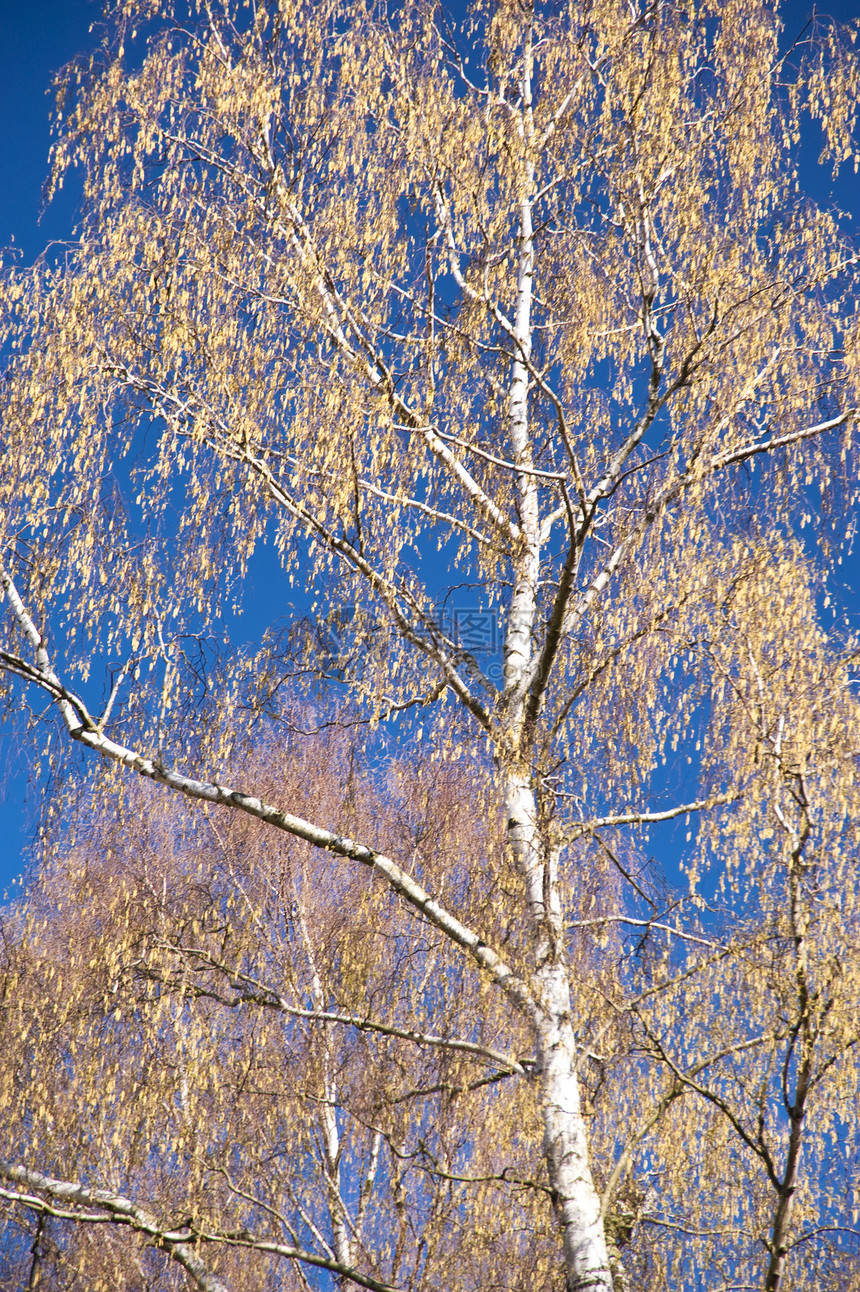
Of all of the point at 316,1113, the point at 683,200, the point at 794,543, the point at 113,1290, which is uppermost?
the point at 683,200

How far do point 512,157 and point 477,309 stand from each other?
2.48 ft

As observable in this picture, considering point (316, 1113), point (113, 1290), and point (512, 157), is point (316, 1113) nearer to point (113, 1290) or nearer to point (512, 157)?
point (113, 1290)

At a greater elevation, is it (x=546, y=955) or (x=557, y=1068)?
(x=546, y=955)

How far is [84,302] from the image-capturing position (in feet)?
A: 18.9

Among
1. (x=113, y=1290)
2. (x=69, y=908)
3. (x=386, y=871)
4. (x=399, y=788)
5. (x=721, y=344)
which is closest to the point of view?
(x=386, y=871)

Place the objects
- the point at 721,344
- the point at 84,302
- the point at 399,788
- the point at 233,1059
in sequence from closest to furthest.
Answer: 1. the point at 721,344
2. the point at 84,302
3. the point at 233,1059
4. the point at 399,788

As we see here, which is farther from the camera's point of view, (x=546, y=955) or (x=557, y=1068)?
(x=546, y=955)

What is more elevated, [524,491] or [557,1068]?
[524,491]

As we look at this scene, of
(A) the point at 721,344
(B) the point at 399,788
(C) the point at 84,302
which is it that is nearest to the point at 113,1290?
(B) the point at 399,788

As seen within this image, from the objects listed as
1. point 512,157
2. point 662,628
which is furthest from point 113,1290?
point 512,157

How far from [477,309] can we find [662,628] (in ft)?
6.60

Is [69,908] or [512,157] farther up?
[512,157]

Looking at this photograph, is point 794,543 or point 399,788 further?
point 399,788

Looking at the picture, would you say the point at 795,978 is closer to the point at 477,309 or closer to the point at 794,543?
the point at 794,543
